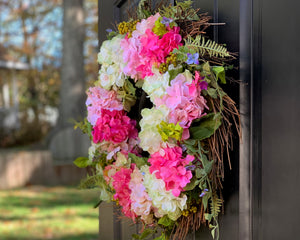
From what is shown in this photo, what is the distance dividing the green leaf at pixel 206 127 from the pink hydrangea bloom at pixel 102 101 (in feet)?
1.61

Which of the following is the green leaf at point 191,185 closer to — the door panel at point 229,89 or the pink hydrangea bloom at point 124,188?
the door panel at point 229,89

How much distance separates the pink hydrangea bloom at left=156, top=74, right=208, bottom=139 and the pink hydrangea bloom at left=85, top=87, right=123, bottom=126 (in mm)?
432

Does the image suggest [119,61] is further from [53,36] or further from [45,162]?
[53,36]

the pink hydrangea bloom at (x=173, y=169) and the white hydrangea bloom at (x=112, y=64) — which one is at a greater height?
the white hydrangea bloom at (x=112, y=64)

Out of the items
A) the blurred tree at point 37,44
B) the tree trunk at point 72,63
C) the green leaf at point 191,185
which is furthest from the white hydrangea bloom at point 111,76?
the blurred tree at point 37,44

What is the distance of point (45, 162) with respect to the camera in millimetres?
5750

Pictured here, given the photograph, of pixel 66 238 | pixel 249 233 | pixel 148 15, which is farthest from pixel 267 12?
pixel 66 238

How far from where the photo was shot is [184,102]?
1.03 metres

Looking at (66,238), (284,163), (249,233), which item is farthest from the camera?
(66,238)

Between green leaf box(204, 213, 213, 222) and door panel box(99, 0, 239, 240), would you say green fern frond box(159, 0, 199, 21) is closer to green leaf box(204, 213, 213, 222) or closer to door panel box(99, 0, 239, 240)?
door panel box(99, 0, 239, 240)

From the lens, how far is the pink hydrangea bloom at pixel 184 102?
1023 millimetres

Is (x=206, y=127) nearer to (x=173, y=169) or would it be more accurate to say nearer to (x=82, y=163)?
(x=173, y=169)

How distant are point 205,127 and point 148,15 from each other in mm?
561

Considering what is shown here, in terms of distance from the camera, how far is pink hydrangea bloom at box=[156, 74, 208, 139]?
102cm
